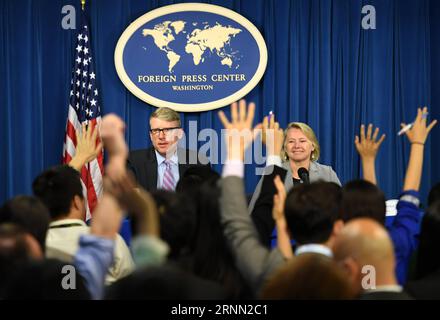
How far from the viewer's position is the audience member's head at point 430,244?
2104 millimetres

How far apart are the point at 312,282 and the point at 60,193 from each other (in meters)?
1.49

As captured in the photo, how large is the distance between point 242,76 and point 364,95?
1117mm

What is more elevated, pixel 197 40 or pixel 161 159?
pixel 197 40

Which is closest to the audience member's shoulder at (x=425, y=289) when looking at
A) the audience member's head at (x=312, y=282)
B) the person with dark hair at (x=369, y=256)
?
the person with dark hair at (x=369, y=256)

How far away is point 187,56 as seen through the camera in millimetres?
5641

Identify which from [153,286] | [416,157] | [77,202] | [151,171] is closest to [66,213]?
[77,202]

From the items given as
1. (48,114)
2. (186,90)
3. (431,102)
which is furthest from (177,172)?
(431,102)

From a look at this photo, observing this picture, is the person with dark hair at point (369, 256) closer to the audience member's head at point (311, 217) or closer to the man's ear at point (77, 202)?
the audience member's head at point (311, 217)

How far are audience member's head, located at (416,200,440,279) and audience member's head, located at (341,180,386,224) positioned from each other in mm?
154

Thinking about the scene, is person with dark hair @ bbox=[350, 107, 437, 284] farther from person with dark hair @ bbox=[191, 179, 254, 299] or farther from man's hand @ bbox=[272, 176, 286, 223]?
person with dark hair @ bbox=[191, 179, 254, 299]

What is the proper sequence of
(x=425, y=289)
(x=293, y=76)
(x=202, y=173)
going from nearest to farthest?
(x=425, y=289) < (x=202, y=173) < (x=293, y=76)

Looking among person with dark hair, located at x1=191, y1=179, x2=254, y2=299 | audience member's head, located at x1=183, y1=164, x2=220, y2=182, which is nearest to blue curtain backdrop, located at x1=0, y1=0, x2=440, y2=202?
audience member's head, located at x1=183, y1=164, x2=220, y2=182

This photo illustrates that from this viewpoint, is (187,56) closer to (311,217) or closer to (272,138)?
(272,138)

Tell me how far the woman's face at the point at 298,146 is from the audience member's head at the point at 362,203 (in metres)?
1.92
